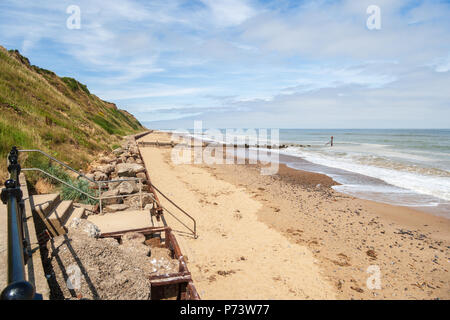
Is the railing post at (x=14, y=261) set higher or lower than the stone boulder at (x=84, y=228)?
higher

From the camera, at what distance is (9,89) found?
50.1ft

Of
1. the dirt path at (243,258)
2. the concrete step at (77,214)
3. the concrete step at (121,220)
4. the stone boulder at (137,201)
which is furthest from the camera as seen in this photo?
the stone boulder at (137,201)

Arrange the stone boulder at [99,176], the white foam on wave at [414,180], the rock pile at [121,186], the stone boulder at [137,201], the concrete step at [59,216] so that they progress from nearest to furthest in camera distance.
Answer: the concrete step at [59,216] < the rock pile at [121,186] < the stone boulder at [137,201] < the stone boulder at [99,176] < the white foam on wave at [414,180]

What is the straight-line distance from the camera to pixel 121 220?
714 cm

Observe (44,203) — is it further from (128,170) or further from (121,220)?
(128,170)

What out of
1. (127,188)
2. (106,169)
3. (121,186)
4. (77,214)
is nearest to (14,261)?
(77,214)

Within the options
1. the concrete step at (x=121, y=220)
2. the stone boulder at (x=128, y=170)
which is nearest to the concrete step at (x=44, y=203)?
the concrete step at (x=121, y=220)

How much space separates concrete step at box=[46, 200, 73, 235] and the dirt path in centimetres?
311

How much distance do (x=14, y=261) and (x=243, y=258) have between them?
6039 mm

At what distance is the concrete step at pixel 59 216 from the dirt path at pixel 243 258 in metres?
3.11

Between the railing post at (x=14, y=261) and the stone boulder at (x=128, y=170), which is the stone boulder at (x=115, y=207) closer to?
the stone boulder at (x=128, y=170)

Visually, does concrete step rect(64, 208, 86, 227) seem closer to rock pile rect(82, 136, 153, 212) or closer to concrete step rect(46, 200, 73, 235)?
concrete step rect(46, 200, 73, 235)

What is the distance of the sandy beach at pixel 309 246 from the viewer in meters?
5.79

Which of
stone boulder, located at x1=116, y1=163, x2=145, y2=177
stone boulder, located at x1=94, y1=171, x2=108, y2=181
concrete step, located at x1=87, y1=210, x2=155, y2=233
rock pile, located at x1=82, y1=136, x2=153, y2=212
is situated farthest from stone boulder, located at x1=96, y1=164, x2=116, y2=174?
concrete step, located at x1=87, y1=210, x2=155, y2=233
